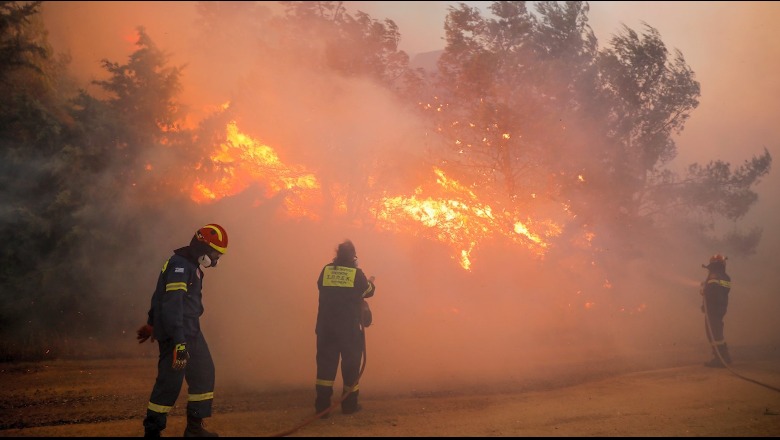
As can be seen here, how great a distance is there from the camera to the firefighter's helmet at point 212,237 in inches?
208

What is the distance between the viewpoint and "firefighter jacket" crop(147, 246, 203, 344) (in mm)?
4930

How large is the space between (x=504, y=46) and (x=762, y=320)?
12534 mm

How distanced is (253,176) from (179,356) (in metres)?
9.22

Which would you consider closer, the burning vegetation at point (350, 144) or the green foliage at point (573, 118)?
the burning vegetation at point (350, 144)

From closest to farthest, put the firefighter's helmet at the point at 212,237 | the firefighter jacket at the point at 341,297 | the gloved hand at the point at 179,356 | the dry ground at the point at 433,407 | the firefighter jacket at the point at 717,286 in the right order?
the gloved hand at the point at 179,356 < the firefighter's helmet at the point at 212,237 < the dry ground at the point at 433,407 < the firefighter jacket at the point at 341,297 < the firefighter jacket at the point at 717,286

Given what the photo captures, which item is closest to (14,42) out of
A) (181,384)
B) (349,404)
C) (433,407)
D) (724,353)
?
(181,384)

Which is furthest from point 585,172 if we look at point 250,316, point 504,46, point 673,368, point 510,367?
point 250,316

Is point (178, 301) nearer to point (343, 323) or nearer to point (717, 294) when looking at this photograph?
point (343, 323)

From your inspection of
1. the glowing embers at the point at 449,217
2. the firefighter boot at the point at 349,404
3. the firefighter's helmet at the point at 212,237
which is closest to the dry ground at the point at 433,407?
the firefighter boot at the point at 349,404

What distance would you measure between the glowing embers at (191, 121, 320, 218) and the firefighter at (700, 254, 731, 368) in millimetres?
9453

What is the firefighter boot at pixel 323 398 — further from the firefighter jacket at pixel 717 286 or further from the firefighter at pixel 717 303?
the firefighter jacket at pixel 717 286

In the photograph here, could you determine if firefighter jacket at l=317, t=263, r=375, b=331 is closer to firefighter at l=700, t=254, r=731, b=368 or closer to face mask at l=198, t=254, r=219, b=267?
face mask at l=198, t=254, r=219, b=267

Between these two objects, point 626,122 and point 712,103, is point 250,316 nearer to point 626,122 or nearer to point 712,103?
point 626,122

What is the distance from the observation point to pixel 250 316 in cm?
1163
